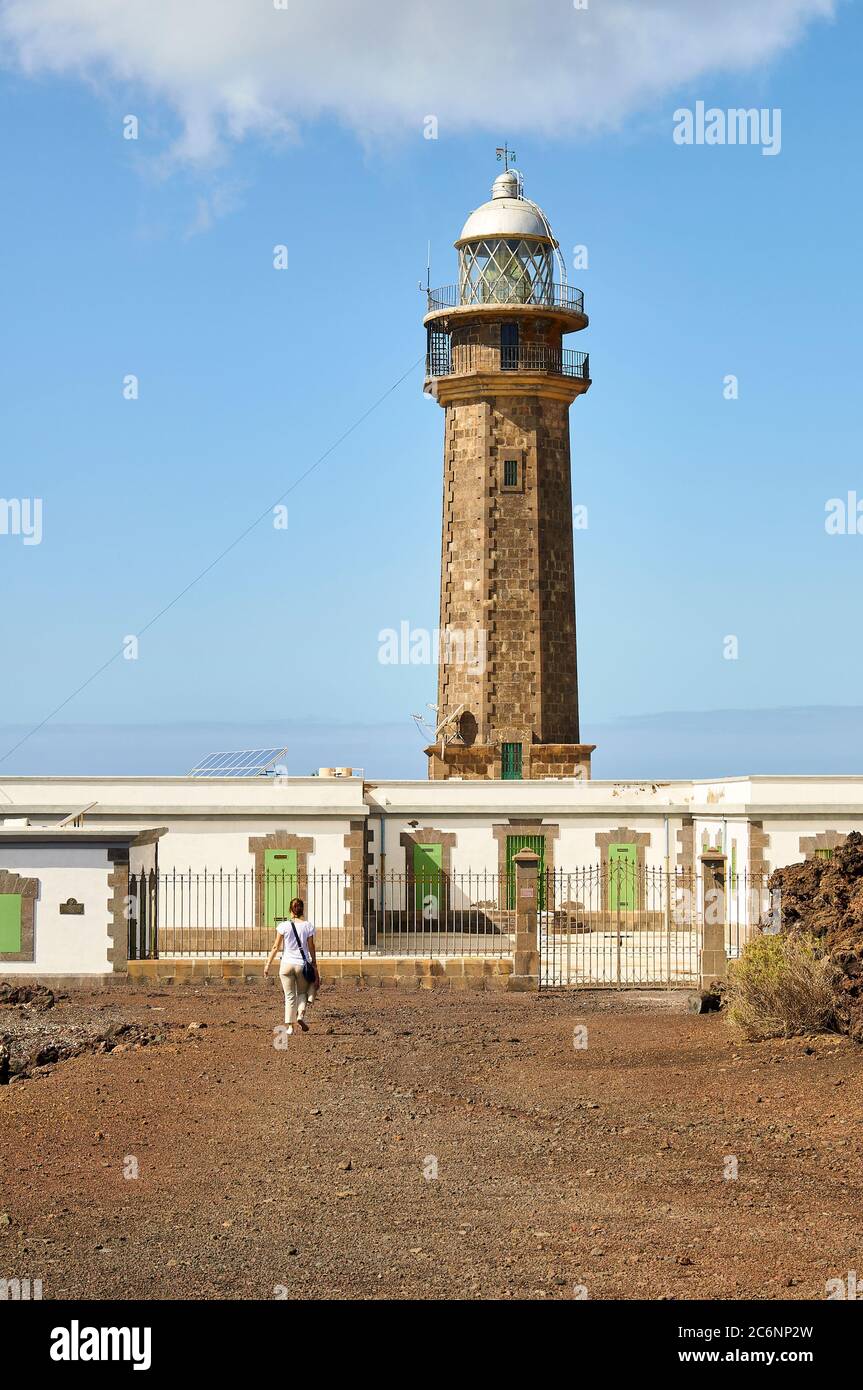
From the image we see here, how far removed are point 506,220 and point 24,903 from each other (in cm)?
1973

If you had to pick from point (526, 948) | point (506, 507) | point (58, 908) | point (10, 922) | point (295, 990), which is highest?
point (506, 507)

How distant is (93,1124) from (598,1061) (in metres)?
5.37

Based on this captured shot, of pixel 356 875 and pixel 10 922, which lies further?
pixel 356 875

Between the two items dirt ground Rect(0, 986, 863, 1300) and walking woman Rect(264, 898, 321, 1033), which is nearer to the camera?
dirt ground Rect(0, 986, 863, 1300)

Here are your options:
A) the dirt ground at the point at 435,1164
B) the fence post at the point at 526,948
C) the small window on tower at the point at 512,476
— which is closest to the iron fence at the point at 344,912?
the fence post at the point at 526,948

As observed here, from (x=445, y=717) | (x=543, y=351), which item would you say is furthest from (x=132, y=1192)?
(x=543, y=351)

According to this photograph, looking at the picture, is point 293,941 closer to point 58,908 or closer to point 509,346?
point 58,908

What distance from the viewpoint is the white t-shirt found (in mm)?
18328

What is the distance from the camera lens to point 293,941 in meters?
18.4

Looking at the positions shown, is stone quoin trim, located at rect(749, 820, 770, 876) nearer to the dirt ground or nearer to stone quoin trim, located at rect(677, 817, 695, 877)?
stone quoin trim, located at rect(677, 817, 695, 877)

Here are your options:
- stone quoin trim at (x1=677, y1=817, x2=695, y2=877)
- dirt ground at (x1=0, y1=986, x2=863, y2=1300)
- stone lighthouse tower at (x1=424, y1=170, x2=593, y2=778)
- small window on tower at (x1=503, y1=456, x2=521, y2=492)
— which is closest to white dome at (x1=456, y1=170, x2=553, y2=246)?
stone lighthouse tower at (x1=424, y1=170, x2=593, y2=778)

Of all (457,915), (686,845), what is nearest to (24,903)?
(457,915)

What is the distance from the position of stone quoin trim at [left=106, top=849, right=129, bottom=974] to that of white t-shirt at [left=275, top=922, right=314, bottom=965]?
6.85m

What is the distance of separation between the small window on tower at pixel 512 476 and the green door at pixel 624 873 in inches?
322
